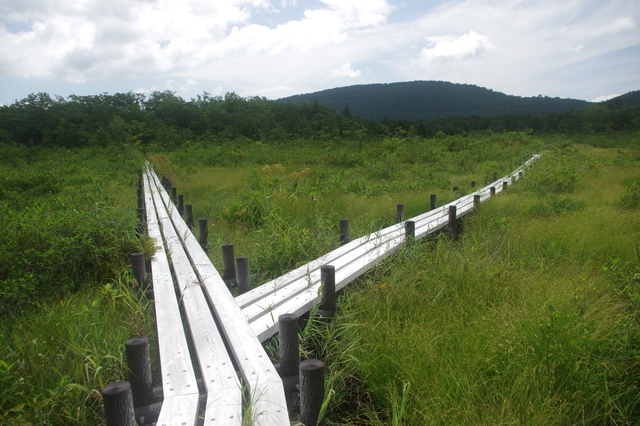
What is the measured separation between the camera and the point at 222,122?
4903 centimetres

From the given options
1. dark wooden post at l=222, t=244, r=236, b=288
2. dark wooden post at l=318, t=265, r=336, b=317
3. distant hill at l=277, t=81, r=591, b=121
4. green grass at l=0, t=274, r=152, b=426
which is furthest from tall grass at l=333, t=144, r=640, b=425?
distant hill at l=277, t=81, r=591, b=121

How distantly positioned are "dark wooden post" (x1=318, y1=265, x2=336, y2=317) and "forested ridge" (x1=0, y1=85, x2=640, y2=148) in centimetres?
2693

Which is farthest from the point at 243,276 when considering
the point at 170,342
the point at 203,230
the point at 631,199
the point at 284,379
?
the point at 631,199

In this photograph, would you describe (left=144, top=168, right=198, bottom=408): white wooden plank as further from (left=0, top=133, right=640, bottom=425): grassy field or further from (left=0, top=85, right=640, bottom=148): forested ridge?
(left=0, top=85, right=640, bottom=148): forested ridge

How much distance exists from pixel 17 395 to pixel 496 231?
531cm

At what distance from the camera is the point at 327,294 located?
3180 millimetres

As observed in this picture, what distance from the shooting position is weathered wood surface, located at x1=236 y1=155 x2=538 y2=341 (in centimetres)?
297

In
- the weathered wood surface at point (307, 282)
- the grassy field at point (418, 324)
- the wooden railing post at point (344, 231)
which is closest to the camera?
the grassy field at point (418, 324)

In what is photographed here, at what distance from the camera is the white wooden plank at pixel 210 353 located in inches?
77.0

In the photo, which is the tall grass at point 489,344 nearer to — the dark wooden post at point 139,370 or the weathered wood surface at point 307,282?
the weathered wood surface at point 307,282

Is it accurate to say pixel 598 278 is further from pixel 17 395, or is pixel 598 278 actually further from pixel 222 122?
pixel 222 122

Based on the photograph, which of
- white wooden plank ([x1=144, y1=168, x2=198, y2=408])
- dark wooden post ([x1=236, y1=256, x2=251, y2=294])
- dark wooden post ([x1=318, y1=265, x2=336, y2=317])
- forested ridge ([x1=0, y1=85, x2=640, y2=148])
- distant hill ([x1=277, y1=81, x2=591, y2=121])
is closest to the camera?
white wooden plank ([x1=144, y1=168, x2=198, y2=408])

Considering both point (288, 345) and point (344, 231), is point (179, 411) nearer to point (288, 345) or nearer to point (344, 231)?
point (288, 345)

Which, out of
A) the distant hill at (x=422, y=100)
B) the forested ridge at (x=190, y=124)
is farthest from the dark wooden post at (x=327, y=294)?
the distant hill at (x=422, y=100)
